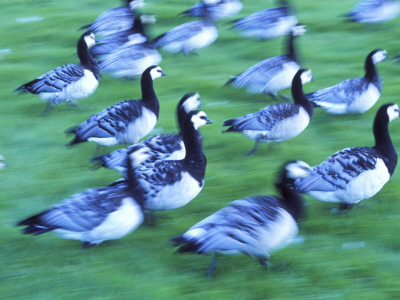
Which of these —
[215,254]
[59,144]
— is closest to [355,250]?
[215,254]

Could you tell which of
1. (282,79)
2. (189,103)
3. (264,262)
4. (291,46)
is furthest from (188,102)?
(291,46)

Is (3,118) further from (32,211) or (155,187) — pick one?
(155,187)

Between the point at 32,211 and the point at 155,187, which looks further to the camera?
the point at 32,211

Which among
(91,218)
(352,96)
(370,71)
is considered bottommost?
(352,96)

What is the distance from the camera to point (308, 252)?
559cm

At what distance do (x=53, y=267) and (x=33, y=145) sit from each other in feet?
10.3

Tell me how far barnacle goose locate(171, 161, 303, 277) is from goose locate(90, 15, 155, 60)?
6359 mm

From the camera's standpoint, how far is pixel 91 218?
17.5 ft

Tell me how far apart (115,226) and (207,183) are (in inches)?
74.1

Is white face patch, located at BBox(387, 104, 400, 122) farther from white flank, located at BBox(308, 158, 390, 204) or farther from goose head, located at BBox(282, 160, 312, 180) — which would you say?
goose head, located at BBox(282, 160, 312, 180)

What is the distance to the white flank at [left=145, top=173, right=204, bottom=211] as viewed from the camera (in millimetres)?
5836

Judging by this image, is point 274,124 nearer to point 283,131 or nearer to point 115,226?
point 283,131

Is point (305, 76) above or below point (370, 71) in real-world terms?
above

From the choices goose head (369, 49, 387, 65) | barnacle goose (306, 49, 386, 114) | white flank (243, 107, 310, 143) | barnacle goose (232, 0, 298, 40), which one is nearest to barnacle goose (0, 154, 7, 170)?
white flank (243, 107, 310, 143)
